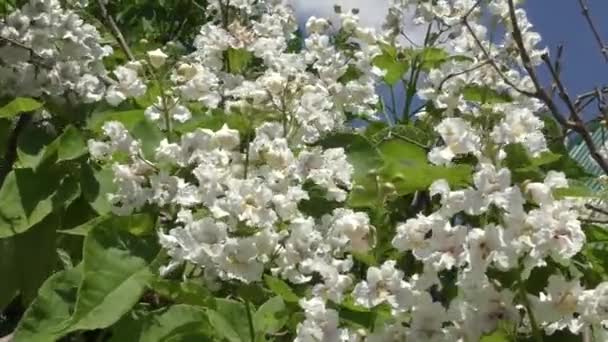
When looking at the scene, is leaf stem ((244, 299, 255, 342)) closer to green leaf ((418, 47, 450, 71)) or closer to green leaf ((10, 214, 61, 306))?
green leaf ((10, 214, 61, 306))

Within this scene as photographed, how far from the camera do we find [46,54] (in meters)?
1.79

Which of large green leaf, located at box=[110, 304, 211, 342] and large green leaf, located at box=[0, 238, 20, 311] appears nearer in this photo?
large green leaf, located at box=[110, 304, 211, 342]

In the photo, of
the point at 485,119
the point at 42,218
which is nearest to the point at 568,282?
the point at 485,119

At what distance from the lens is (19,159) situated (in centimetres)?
174

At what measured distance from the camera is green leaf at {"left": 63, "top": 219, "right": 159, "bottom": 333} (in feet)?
4.33

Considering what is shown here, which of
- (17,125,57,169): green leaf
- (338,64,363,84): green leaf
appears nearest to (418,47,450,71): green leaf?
(338,64,363,84): green leaf

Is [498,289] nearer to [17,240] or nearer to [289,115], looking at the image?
[289,115]

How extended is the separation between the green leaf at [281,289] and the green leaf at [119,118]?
0.40 m

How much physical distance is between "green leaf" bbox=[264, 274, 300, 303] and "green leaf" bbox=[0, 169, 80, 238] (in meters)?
0.44

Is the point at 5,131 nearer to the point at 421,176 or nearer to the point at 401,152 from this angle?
the point at 401,152

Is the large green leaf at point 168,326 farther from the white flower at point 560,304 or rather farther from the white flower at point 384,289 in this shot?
the white flower at point 560,304

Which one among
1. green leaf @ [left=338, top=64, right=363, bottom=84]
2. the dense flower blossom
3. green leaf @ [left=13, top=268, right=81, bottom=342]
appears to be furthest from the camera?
green leaf @ [left=338, top=64, right=363, bottom=84]

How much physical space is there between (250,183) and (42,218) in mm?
488

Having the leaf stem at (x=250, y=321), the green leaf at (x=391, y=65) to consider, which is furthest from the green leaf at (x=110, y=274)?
the green leaf at (x=391, y=65)
